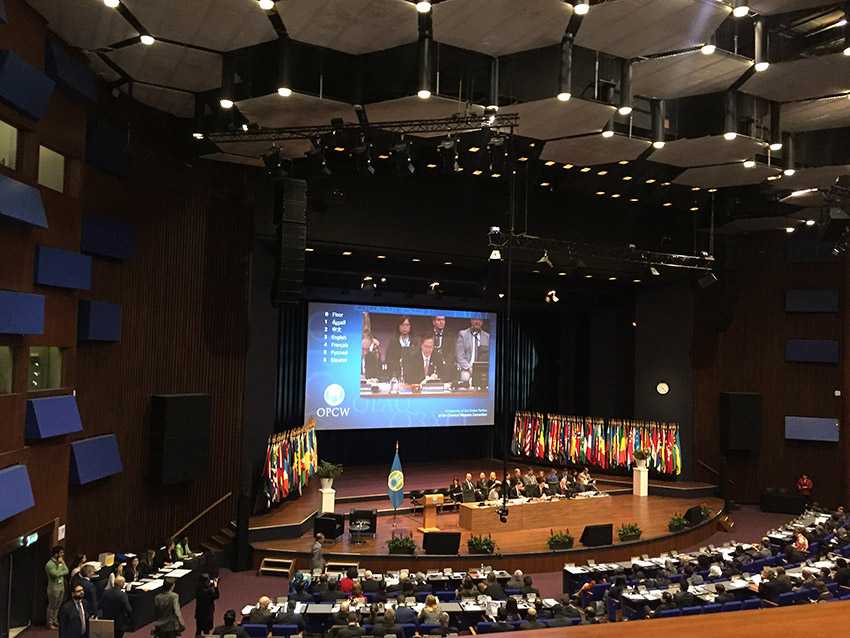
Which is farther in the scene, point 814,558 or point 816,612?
point 814,558

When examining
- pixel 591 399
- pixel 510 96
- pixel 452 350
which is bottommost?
pixel 591 399

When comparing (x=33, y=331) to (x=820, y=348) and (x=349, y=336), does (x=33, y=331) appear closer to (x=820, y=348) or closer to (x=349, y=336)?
(x=349, y=336)

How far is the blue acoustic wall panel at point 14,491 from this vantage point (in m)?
7.71

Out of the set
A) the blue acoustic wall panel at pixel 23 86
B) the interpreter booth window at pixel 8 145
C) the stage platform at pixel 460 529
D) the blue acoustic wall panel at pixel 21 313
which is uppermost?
the blue acoustic wall panel at pixel 23 86

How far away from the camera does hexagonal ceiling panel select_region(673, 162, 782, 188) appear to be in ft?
42.4

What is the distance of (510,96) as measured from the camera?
30.2ft

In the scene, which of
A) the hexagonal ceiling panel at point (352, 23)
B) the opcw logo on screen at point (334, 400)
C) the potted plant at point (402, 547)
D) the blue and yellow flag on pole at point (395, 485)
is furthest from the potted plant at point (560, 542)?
the hexagonal ceiling panel at point (352, 23)

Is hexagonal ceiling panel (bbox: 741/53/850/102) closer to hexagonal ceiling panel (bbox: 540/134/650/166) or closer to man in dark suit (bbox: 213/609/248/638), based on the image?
hexagonal ceiling panel (bbox: 540/134/650/166)

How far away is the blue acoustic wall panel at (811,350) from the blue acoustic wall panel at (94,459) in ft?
54.4

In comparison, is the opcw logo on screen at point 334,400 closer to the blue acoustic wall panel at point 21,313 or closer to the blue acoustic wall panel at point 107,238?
the blue acoustic wall panel at point 107,238

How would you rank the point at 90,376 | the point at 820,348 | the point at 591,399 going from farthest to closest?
1. the point at 591,399
2. the point at 820,348
3. the point at 90,376

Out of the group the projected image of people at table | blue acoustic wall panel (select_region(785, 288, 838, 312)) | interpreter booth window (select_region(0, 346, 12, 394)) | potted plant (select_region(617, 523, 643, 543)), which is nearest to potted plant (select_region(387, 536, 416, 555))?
potted plant (select_region(617, 523, 643, 543))

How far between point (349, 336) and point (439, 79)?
34.0ft

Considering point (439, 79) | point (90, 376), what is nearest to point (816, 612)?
point (439, 79)
